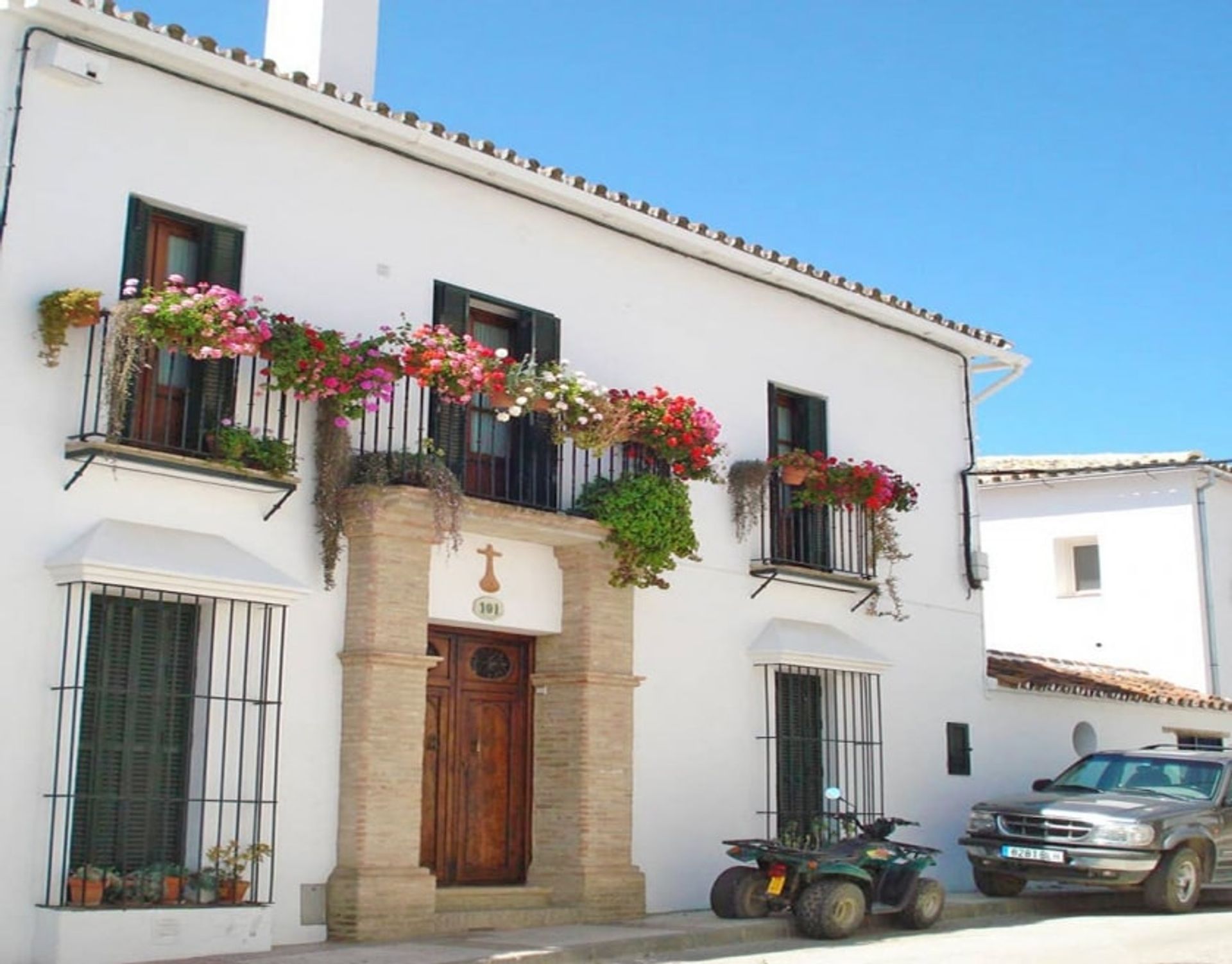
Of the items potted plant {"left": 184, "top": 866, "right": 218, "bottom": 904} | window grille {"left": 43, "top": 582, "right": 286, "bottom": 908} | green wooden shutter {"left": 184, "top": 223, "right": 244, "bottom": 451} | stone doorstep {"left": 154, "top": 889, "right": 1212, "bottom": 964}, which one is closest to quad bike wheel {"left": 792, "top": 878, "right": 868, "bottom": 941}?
stone doorstep {"left": 154, "top": 889, "right": 1212, "bottom": 964}

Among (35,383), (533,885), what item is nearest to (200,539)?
(35,383)

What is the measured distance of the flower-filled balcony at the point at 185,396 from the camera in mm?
9945

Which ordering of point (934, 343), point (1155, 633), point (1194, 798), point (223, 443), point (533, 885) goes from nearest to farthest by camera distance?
point (223, 443), point (533, 885), point (1194, 798), point (934, 343), point (1155, 633)

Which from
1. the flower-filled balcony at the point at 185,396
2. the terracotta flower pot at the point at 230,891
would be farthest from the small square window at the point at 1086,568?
the terracotta flower pot at the point at 230,891

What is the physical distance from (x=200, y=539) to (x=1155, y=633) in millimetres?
15434

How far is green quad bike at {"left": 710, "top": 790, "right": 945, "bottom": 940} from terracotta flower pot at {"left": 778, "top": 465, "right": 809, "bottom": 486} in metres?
3.04

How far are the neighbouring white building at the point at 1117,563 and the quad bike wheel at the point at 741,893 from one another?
10558mm

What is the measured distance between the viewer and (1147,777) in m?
15.3

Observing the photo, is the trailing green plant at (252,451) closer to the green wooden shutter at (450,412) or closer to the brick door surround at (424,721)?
the brick door surround at (424,721)

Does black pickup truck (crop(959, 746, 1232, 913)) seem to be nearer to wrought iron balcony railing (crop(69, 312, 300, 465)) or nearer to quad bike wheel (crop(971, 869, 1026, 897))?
quad bike wheel (crop(971, 869, 1026, 897))

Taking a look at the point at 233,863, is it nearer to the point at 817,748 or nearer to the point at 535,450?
the point at 535,450

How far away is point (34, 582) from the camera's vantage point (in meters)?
9.76

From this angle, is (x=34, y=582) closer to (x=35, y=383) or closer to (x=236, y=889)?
(x=35, y=383)

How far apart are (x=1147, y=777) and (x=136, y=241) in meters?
10.5
